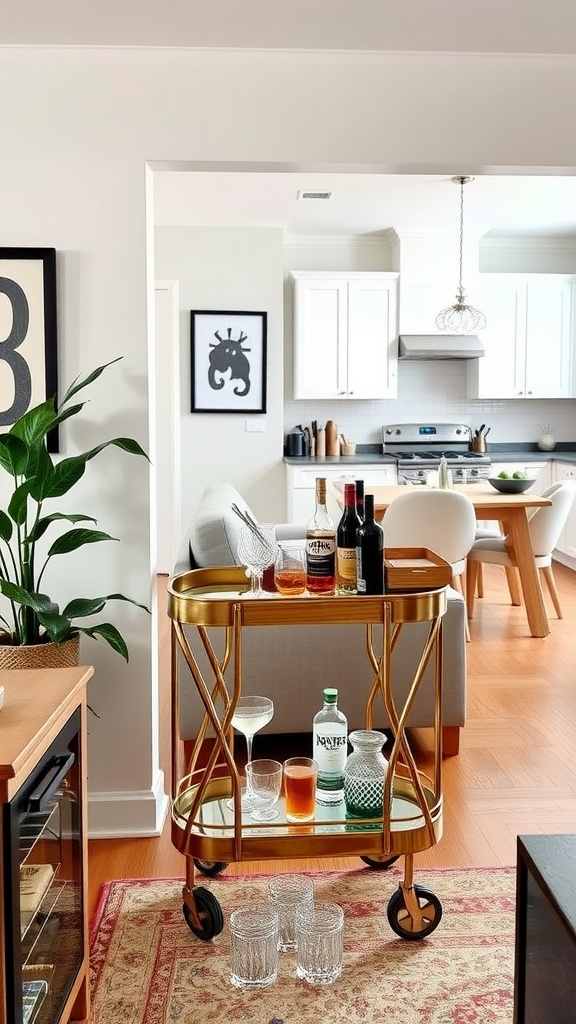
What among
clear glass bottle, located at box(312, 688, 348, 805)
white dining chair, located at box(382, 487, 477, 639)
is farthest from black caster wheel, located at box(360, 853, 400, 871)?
white dining chair, located at box(382, 487, 477, 639)

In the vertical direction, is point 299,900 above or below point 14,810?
below

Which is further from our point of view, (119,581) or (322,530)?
(119,581)

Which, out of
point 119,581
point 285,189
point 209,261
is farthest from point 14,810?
point 209,261

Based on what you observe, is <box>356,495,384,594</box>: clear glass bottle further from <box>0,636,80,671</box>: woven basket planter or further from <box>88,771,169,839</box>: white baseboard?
<box>88,771,169,839</box>: white baseboard

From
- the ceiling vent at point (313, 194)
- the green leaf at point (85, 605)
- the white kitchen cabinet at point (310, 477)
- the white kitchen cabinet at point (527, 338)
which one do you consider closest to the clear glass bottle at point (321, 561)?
the green leaf at point (85, 605)

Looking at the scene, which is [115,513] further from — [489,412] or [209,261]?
[489,412]

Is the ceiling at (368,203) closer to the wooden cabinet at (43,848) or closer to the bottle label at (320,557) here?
the bottle label at (320,557)

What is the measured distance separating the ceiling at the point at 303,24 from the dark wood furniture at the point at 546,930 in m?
2.16

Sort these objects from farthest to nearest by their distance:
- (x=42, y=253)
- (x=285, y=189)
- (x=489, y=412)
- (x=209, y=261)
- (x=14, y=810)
A: (x=489, y=412)
(x=209, y=261)
(x=285, y=189)
(x=42, y=253)
(x=14, y=810)

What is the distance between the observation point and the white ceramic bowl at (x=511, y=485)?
5.02 m

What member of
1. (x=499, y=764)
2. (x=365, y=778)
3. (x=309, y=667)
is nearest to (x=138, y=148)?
(x=309, y=667)

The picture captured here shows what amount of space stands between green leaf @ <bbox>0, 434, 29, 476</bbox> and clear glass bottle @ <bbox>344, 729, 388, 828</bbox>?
1.16m

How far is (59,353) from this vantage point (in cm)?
266

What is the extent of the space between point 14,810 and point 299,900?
107 cm
